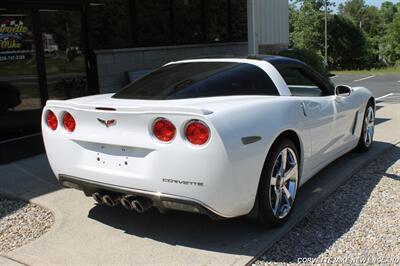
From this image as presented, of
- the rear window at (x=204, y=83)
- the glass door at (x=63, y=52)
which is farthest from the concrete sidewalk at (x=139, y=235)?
the glass door at (x=63, y=52)

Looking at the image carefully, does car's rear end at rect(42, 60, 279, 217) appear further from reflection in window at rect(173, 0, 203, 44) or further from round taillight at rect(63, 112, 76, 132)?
reflection in window at rect(173, 0, 203, 44)

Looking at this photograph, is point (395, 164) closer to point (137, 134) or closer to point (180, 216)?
point (180, 216)

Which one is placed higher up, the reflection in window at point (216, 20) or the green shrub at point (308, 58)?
the reflection in window at point (216, 20)

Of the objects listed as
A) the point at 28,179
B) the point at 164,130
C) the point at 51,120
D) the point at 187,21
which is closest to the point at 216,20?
the point at 187,21

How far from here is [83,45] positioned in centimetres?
865

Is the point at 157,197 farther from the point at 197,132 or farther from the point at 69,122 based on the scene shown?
the point at 69,122

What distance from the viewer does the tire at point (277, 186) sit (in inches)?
148

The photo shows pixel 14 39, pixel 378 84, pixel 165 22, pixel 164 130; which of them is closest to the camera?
pixel 164 130

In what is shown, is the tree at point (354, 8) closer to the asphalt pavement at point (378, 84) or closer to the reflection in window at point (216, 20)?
the asphalt pavement at point (378, 84)

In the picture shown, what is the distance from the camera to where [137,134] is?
3.50 metres

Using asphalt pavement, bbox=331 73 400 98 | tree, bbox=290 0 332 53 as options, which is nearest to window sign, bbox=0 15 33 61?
asphalt pavement, bbox=331 73 400 98

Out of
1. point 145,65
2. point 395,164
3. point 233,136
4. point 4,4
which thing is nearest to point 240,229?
point 233,136

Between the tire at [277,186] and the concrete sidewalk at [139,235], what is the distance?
12 centimetres

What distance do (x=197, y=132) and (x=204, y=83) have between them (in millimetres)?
850
